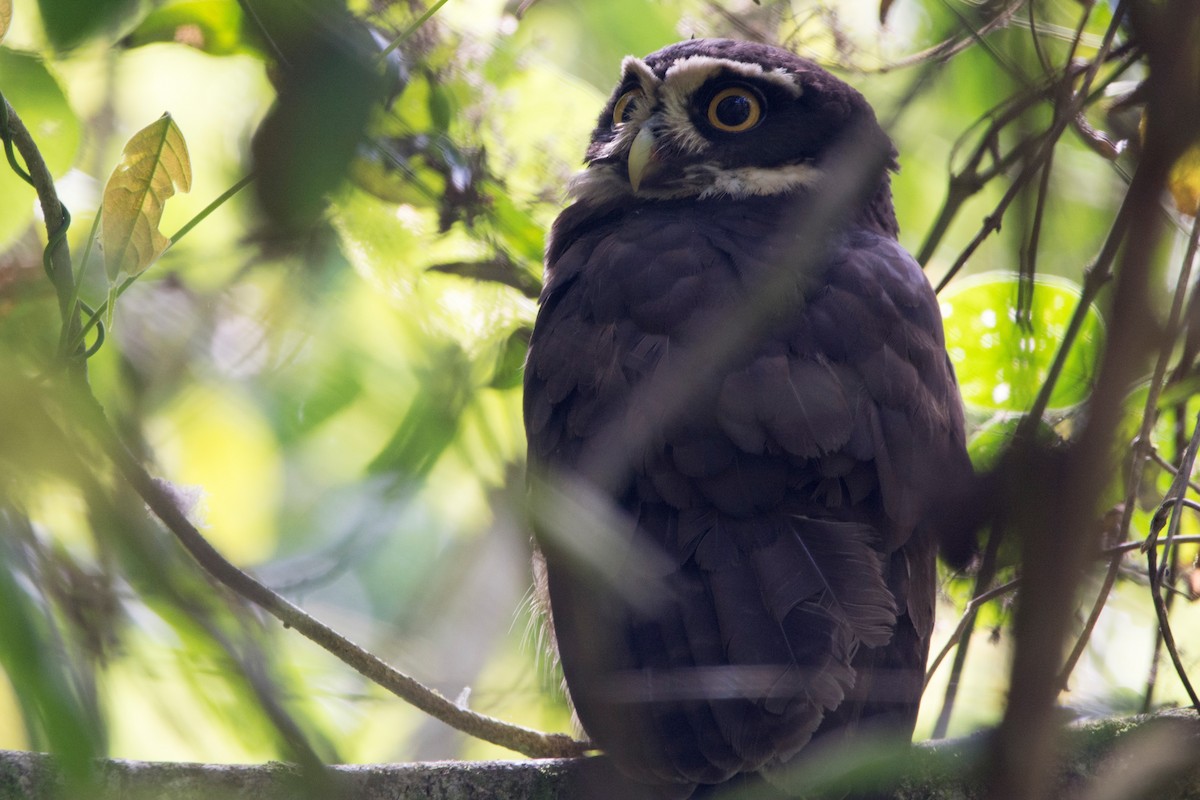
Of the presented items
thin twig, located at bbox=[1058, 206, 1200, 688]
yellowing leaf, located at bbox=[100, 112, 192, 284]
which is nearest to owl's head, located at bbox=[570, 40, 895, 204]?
thin twig, located at bbox=[1058, 206, 1200, 688]

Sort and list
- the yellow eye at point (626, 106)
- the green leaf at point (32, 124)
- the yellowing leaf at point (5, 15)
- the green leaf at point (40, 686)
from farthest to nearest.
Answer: the yellow eye at point (626, 106) → the green leaf at point (32, 124) → the yellowing leaf at point (5, 15) → the green leaf at point (40, 686)

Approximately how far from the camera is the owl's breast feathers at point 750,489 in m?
1.67

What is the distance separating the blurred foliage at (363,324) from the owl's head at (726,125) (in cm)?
8

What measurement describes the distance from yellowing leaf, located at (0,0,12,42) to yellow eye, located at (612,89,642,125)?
1.68m

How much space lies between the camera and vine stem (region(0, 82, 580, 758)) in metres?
1.09

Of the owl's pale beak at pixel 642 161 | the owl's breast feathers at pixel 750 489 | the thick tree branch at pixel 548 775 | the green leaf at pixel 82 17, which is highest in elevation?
the green leaf at pixel 82 17

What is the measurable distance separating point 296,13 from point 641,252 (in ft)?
4.83

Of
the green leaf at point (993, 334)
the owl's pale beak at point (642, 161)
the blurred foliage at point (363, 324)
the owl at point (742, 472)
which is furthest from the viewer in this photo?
the owl's pale beak at point (642, 161)

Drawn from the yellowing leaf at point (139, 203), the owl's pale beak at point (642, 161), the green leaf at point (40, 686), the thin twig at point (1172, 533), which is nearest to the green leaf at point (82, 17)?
the green leaf at point (40, 686)

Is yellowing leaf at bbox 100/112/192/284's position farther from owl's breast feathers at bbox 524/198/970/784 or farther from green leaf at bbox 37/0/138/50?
owl's breast feathers at bbox 524/198/970/784

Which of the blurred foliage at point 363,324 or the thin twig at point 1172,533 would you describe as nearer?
the blurred foliage at point 363,324

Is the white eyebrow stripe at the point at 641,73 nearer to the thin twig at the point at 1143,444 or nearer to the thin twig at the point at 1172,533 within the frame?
the thin twig at the point at 1143,444

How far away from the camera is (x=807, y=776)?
160cm

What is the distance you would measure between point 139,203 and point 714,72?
64.3 inches
